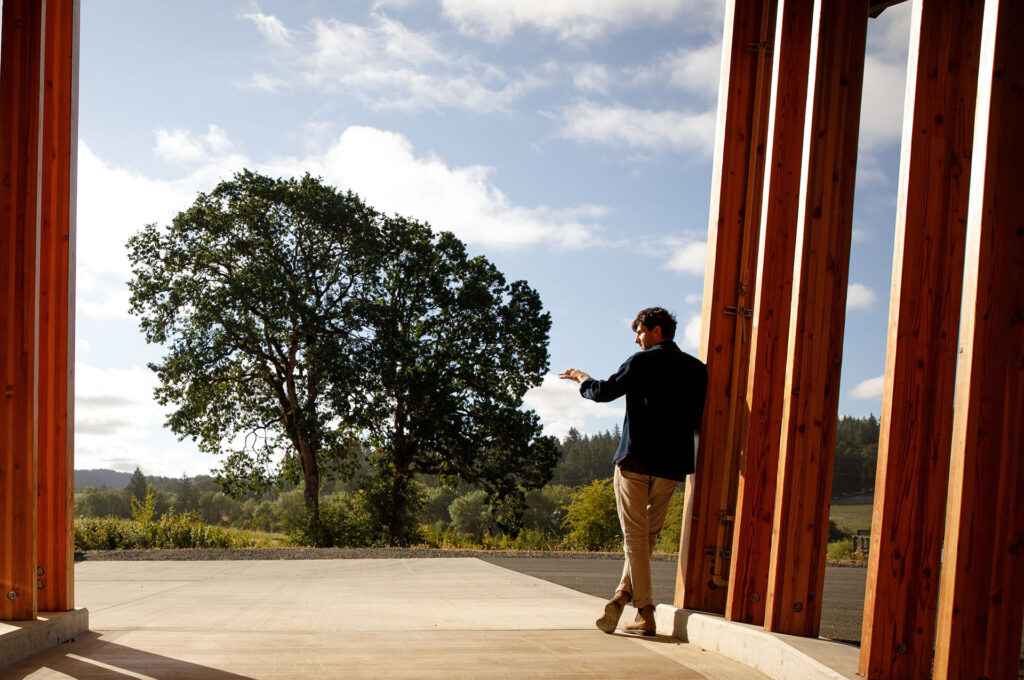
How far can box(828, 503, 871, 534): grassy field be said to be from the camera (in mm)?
23987

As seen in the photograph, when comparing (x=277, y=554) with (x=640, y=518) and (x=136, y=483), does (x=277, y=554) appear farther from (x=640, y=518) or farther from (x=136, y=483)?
(x=136, y=483)

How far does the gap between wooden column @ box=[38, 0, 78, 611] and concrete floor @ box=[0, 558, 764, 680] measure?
0.49 metres

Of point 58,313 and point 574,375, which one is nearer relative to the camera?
point 58,313

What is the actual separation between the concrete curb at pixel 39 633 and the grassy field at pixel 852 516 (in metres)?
19.9

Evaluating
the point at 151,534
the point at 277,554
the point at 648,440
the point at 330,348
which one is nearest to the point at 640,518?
the point at 648,440

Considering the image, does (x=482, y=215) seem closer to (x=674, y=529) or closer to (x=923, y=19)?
(x=674, y=529)

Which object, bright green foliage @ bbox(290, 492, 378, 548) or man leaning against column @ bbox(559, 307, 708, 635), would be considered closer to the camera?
man leaning against column @ bbox(559, 307, 708, 635)

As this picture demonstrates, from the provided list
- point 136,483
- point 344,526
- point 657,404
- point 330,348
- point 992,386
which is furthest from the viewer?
point 136,483

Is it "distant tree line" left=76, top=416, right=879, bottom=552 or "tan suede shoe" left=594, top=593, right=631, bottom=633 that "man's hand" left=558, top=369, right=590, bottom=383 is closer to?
"tan suede shoe" left=594, top=593, right=631, bottom=633

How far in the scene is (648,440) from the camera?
16.9 feet

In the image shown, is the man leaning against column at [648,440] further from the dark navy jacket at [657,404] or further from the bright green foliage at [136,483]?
the bright green foliage at [136,483]

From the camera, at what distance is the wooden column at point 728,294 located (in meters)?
5.16

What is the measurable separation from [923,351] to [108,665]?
349cm

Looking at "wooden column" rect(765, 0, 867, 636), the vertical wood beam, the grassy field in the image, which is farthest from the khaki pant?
the grassy field
